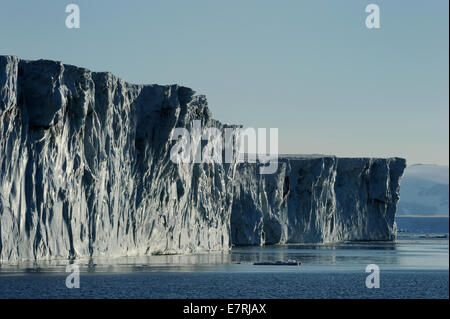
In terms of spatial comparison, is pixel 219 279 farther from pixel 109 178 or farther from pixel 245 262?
pixel 245 262

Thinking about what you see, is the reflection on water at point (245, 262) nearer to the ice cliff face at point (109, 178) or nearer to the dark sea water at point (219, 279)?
the dark sea water at point (219, 279)

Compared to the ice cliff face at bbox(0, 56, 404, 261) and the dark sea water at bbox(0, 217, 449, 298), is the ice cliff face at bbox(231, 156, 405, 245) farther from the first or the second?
the dark sea water at bbox(0, 217, 449, 298)

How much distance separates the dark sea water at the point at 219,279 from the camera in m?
30.5

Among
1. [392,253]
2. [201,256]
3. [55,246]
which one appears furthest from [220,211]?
[55,246]

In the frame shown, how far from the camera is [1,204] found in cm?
3378

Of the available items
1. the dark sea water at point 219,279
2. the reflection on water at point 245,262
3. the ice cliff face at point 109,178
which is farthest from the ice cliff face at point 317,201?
the dark sea water at point 219,279

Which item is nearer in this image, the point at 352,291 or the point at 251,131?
the point at 352,291

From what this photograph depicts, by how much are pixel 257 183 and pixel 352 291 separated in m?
33.9

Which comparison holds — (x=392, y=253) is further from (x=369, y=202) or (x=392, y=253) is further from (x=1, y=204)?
(x=1, y=204)

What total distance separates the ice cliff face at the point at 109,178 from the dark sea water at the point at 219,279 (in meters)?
1.25

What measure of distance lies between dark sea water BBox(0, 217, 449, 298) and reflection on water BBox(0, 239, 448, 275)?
0.05 metres

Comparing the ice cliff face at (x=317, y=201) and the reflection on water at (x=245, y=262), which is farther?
the ice cliff face at (x=317, y=201)

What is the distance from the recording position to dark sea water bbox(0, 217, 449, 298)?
3055cm

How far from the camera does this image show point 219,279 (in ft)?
121
